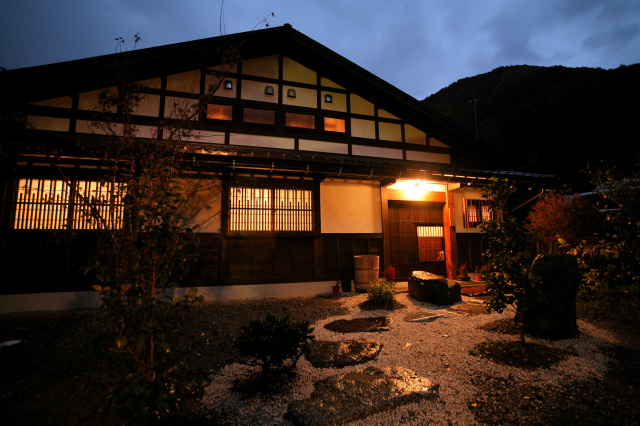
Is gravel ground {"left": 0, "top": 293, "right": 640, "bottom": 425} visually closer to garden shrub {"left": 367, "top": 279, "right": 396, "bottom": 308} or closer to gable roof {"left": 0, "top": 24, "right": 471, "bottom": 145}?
garden shrub {"left": 367, "top": 279, "right": 396, "bottom": 308}

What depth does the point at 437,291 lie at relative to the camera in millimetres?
7648

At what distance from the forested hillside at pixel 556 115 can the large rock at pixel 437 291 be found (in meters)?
11.2

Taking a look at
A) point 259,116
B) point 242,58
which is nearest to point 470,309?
point 259,116

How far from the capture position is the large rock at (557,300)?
4.73 meters

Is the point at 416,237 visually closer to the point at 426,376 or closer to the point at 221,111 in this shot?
the point at 426,376

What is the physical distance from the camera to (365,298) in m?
8.43

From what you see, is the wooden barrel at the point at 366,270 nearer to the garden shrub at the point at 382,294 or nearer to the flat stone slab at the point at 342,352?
the garden shrub at the point at 382,294

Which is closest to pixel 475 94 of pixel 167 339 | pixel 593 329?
pixel 593 329

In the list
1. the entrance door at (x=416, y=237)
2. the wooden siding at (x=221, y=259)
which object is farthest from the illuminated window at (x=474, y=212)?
the wooden siding at (x=221, y=259)

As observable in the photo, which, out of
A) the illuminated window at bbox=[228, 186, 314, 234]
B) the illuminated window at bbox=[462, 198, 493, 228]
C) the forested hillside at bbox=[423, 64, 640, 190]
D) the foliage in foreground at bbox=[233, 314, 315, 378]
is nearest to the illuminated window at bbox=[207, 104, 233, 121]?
the illuminated window at bbox=[228, 186, 314, 234]

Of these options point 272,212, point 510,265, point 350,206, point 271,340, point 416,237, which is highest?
point 350,206

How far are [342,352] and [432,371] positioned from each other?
1.32 m

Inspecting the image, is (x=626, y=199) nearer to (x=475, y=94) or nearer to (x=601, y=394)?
(x=601, y=394)

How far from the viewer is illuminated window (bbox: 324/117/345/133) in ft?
34.6
